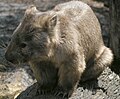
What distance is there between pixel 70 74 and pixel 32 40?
0.75 m

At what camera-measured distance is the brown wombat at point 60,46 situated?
529 cm

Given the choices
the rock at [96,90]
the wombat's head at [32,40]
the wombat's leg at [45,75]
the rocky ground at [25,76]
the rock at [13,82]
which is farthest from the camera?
the rock at [13,82]

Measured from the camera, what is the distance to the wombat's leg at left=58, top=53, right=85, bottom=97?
18.4 feet

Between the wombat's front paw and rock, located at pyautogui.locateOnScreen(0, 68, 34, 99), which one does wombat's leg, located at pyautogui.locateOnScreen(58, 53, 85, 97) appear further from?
rock, located at pyautogui.locateOnScreen(0, 68, 34, 99)

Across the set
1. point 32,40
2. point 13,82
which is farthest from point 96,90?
point 13,82

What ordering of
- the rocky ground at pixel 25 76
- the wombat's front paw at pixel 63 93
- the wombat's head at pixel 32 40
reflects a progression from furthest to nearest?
1. the rocky ground at pixel 25 76
2. the wombat's front paw at pixel 63 93
3. the wombat's head at pixel 32 40

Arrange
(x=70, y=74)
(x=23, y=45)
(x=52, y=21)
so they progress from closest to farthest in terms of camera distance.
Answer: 1. (x=23, y=45)
2. (x=52, y=21)
3. (x=70, y=74)

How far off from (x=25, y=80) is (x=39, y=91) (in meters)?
1.34

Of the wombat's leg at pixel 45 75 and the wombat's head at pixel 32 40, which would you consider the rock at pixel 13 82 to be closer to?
the wombat's leg at pixel 45 75

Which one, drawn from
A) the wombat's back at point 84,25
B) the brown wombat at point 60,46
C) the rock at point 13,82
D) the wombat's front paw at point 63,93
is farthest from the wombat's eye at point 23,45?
the rock at point 13,82

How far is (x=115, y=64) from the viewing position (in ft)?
29.3

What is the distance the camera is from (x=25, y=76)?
7.57 m

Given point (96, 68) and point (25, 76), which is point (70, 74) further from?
point (25, 76)

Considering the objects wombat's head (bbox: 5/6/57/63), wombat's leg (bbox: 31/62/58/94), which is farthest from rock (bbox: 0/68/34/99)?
wombat's head (bbox: 5/6/57/63)
